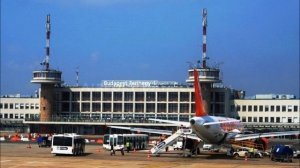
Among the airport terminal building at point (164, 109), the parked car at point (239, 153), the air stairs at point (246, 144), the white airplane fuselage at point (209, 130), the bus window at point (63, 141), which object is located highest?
the airport terminal building at point (164, 109)

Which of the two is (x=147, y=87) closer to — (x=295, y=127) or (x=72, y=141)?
(x=295, y=127)

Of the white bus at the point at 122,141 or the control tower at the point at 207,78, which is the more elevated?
the control tower at the point at 207,78

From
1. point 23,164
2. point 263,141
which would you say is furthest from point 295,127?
point 23,164

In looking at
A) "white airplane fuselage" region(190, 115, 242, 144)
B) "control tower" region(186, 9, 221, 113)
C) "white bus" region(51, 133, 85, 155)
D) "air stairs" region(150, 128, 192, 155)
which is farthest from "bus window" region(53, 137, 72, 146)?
"control tower" region(186, 9, 221, 113)

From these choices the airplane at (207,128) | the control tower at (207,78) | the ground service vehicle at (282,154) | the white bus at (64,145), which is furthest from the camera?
the control tower at (207,78)

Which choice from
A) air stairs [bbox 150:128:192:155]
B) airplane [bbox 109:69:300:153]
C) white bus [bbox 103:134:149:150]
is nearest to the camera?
airplane [bbox 109:69:300:153]

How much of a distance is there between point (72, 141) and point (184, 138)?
1483cm

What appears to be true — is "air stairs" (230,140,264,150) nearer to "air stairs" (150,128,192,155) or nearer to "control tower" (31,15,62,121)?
"air stairs" (150,128,192,155)

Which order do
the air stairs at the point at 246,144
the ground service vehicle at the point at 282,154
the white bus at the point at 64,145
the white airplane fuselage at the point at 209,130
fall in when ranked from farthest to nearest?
the air stairs at the point at 246,144, the white bus at the point at 64,145, the white airplane fuselage at the point at 209,130, the ground service vehicle at the point at 282,154

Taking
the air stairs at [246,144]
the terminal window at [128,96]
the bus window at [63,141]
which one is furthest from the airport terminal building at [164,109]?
the bus window at [63,141]

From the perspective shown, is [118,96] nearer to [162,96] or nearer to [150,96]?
[150,96]

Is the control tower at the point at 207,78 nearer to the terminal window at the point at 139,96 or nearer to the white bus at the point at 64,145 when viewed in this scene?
the terminal window at the point at 139,96

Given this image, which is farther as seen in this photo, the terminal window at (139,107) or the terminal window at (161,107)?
the terminal window at (139,107)

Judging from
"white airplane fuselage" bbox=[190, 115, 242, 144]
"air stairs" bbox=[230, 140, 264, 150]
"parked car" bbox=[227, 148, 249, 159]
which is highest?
"white airplane fuselage" bbox=[190, 115, 242, 144]
